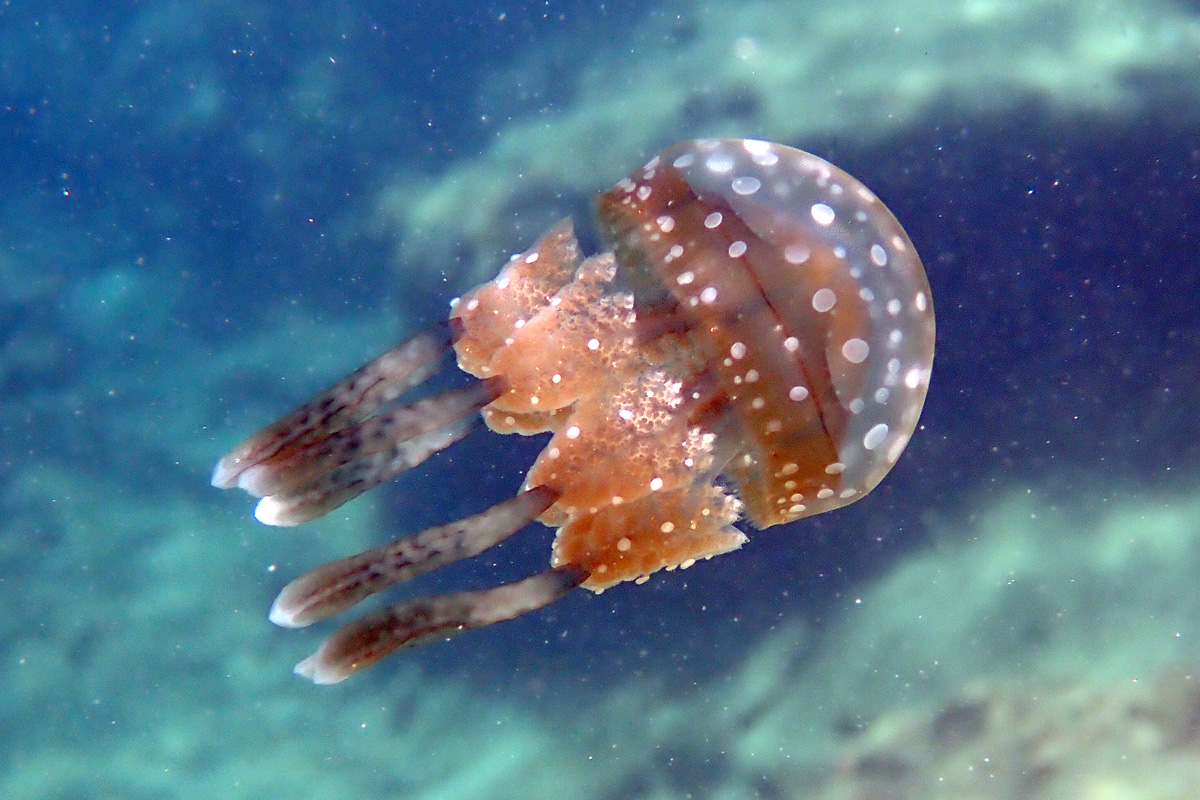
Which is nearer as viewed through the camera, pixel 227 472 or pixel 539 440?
pixel 227 472

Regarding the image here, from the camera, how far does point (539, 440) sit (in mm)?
4637

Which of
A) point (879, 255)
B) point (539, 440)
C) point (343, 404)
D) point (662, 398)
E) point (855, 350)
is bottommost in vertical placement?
point (855, 350)

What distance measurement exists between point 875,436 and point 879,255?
72cm

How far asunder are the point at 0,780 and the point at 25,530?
1767mm

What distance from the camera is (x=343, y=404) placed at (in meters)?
3.26

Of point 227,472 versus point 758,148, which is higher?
point 758,148

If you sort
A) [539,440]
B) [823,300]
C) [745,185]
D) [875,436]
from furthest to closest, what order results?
1. [539,440]
2. [875,436]
3. [745,185]
4. [823,300]

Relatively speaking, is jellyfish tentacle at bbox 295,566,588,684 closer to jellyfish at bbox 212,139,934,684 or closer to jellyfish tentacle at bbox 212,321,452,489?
jellyfish at bbox 212,139,934,684

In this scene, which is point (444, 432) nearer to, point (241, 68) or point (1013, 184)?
point (1013, 184)

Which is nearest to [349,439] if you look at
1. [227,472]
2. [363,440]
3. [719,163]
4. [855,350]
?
[363,440]

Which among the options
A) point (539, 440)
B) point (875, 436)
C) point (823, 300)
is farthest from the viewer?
point (539, 440)

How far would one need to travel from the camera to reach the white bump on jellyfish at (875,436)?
10.5 ft

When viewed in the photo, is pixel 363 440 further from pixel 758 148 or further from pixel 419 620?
pixel 758 148

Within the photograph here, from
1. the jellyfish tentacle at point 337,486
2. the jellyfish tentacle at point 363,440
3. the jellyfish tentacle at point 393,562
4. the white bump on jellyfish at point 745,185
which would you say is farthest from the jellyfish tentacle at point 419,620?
the white bump on jellyfish at point 745,185
